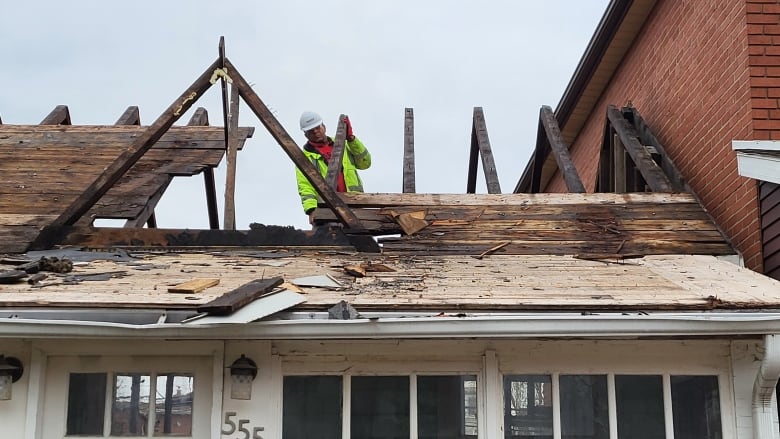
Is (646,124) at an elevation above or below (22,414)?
above

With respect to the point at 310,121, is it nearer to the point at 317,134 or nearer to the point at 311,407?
the point at 317,134

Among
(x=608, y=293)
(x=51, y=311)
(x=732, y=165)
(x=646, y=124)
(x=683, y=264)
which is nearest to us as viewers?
(x=51, y=311)

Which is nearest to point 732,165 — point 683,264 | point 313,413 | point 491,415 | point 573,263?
point 683,264

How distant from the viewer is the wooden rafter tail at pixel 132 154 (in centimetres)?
695

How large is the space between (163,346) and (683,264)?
365 cm

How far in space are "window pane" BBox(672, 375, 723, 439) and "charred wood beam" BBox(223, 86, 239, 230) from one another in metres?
3.61

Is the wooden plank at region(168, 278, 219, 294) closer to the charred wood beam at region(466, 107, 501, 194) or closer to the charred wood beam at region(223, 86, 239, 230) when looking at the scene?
the charred wood beam at region(223, 86, 239, 230)

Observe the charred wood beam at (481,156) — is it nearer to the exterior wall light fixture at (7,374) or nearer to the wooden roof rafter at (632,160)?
the wooden roof rafter at (632,160)

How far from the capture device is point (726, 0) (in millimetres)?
7355

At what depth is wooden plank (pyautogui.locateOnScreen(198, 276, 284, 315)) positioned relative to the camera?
469 centimetres

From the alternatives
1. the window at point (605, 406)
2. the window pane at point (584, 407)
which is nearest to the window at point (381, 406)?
the window at point (605, 406)

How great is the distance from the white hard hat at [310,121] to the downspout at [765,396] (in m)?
5.45

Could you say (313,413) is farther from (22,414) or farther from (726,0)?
(726,0)

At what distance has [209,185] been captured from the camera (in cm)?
989
